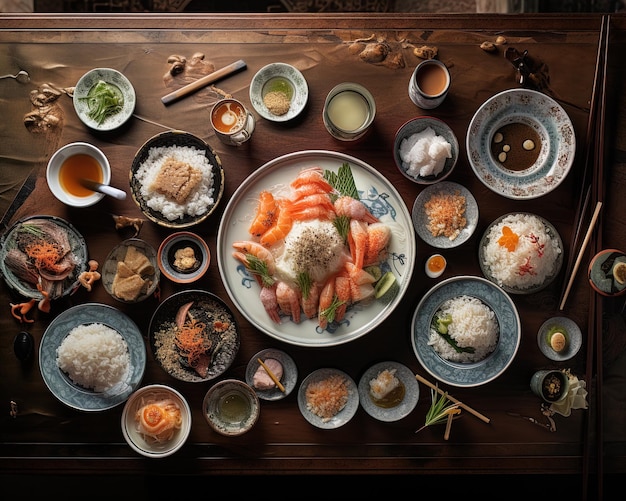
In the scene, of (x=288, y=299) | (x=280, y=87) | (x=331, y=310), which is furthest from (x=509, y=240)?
(x=280, y=87)

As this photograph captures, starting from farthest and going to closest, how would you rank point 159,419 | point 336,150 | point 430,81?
point 336,150 → point 430,81 → point 159,419

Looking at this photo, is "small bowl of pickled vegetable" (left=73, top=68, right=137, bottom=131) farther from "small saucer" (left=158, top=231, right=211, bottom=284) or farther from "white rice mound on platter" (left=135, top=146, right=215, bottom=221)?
"small saucer" (left=158, top=231, right=211, bottom=284)

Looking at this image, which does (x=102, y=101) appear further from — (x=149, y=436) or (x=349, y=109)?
(x=149, y=436)

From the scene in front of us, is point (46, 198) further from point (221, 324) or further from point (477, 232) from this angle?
point (477, 232)

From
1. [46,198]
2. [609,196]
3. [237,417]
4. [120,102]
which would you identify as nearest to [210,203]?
[120,102]

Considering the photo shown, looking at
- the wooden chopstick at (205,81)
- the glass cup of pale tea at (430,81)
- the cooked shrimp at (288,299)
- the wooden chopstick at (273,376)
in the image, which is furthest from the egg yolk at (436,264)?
the wooden chopstick at (205,81)

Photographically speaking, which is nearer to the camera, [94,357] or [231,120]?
[94,357]
